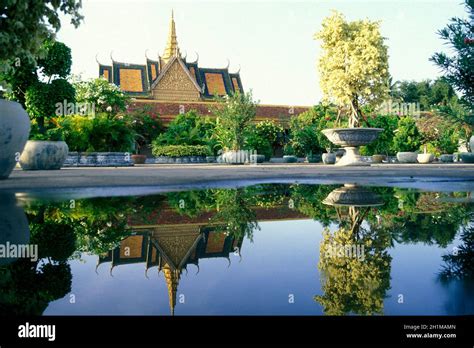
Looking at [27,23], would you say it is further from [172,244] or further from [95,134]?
[95,134]

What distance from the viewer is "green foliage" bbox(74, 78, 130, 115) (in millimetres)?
22141

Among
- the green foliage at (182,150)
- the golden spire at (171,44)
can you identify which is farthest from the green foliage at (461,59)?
the golden spire at (171,44)

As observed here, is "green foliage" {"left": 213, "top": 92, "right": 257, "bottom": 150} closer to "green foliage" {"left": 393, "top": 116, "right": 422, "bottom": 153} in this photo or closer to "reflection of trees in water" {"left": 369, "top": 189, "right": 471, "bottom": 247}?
"green foliage" {"left": 393, "top": 116, "right": 422, "bottom": 153}

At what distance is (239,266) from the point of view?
6.86ft

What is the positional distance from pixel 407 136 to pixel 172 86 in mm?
19945

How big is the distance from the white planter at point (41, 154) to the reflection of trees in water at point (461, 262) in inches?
437

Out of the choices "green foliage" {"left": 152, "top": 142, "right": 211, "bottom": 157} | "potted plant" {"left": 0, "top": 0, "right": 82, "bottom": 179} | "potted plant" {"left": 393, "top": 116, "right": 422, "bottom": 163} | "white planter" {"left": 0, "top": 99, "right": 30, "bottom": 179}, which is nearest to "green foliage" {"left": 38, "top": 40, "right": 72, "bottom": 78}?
"potted plant" {"left": 0, "top": 0, "right": 82, "bottom": 179}

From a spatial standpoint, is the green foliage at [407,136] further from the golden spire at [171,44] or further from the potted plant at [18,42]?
the potted plant at [18,42]

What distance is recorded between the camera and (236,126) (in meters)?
23.7

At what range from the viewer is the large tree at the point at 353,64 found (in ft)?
63.4
